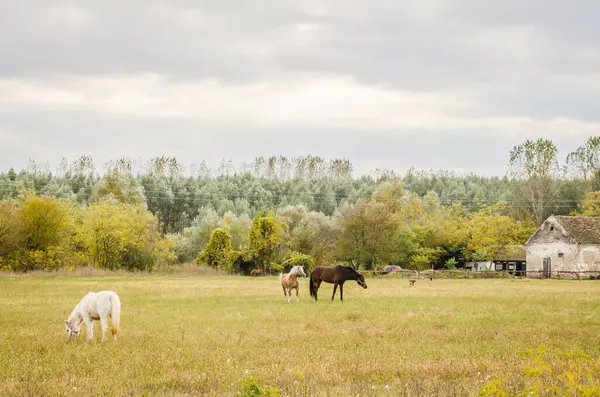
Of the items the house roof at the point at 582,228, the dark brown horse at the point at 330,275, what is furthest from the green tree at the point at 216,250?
the dark brown horse at the point at 330,275

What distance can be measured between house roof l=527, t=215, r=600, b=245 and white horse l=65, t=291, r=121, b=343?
69.1 metres

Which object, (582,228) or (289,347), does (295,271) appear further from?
(582,228)

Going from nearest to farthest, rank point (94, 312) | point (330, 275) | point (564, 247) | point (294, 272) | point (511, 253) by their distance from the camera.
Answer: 1. point (94, 312)
2. point (294, 272)
3. point (330, 275)
4. point (564, 247)
5. point (511, 253)

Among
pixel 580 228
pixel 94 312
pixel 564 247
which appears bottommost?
pixel 94 312

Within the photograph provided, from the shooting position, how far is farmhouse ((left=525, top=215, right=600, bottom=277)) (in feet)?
248

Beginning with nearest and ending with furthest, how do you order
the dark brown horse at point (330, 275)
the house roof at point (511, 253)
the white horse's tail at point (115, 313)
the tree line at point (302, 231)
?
1. the white horse's tail at point (115, 313)
2. the dark brown horse at point (330, 275)
3. the tree line at point (302, 231)
4. the house roof at point (511, 253)

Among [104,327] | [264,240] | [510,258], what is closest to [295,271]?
[104,327]

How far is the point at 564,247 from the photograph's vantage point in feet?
254

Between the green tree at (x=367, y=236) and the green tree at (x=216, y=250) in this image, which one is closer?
the green tree at (x=367, y=236)

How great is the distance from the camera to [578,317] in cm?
2306

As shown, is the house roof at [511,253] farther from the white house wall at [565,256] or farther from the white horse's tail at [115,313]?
the white horse's tail at [115,313]

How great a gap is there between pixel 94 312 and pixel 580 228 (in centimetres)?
7230

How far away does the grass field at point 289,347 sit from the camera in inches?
461

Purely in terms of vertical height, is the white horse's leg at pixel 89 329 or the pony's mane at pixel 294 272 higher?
the pony's mane at pixel 294 272
